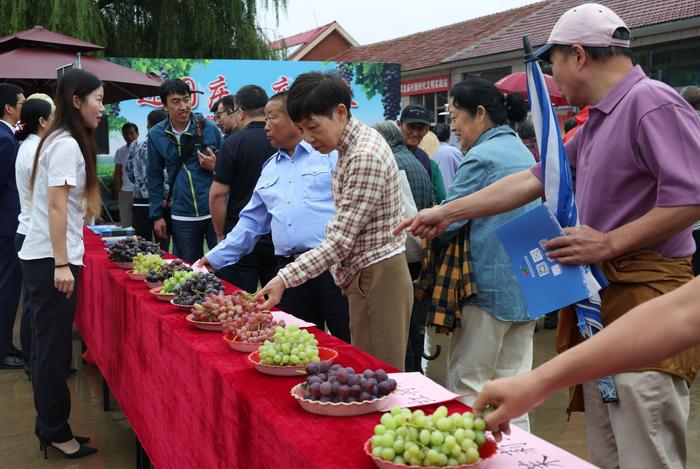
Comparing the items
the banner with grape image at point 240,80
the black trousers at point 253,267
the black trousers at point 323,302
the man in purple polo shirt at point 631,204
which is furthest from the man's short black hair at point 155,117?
the man in purple polo shirt at point 631,204

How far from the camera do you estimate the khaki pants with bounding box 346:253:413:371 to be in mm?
2918

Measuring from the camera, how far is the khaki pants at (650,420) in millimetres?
1844

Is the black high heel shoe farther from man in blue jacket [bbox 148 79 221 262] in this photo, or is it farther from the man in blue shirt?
man in blue jacket [bbox 148 79 221 262]

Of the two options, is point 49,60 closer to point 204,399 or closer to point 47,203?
point 47,203

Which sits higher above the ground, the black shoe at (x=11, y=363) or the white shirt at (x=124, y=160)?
the white shirt at (x=124, y=160)

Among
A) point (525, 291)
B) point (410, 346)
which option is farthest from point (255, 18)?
point (525, 291)

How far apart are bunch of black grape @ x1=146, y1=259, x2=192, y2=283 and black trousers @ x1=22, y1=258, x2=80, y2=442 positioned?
0.38 metres

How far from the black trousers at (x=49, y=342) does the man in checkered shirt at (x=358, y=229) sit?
143 centimetres

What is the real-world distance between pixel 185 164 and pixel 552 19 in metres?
13.6

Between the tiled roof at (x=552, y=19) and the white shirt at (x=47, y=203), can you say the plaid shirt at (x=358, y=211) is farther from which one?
the tiled roof at (x=552, y=19)

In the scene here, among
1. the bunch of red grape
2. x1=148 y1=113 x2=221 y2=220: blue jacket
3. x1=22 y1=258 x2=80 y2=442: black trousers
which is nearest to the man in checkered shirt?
the bunch of red grape

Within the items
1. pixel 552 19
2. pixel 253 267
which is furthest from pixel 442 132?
pixel 552 19

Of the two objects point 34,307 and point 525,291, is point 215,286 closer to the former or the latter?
point 34,307

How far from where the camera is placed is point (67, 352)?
143 inches
